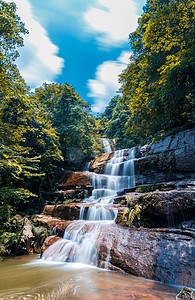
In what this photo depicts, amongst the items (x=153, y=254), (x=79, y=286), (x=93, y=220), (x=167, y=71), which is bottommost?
(x=79, y=286)

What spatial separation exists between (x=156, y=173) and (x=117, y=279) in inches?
341

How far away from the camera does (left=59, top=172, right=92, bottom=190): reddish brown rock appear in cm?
1267

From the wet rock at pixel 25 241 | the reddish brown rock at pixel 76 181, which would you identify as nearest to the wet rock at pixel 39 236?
the wet rock at pixel 25 241

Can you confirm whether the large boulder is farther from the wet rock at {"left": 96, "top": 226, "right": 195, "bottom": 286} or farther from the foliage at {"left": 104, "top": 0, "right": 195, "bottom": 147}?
the wet rock at {"left": 96, "top": 226, "right": 195, "bottom": 286}

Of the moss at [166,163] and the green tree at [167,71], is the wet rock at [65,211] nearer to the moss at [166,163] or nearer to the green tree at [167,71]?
the moss at [166,163]

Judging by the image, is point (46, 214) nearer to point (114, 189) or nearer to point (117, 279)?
point (114, 189)

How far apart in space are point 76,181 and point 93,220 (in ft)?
17.6

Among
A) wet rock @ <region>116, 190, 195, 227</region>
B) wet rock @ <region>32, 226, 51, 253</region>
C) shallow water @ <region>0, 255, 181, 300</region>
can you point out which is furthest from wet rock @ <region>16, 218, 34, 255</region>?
wet rock @ <region>116, 190, 195, 227</region>

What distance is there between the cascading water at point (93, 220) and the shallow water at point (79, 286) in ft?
2.75

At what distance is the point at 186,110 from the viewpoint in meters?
11.4

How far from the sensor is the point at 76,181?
42.6 feet

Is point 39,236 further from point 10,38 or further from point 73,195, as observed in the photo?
point 10,38

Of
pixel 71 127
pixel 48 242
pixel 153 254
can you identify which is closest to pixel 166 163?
pixel 153 254

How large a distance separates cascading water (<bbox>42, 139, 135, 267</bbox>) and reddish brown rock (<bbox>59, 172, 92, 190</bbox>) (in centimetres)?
54
